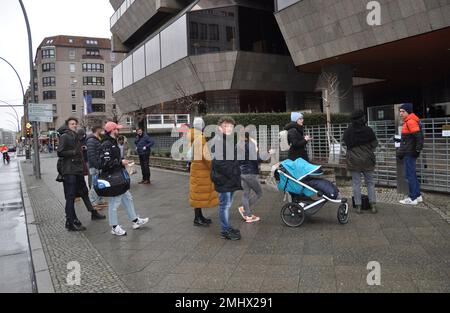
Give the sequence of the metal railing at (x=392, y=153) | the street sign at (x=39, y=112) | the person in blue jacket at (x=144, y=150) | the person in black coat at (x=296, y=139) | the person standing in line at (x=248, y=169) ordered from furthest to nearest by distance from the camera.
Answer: the street sign at (x=39, y=112) → the person in blue jacket at (x=144, y=150) → the metal railing at (x=392, y=153) → the person in black coat at (x=296, y=139) → the person standing in line at (x=248, y=169)

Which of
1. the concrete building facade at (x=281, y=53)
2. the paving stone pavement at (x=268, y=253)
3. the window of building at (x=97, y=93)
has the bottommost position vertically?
the paving stone pavement at (x=268, y=253)

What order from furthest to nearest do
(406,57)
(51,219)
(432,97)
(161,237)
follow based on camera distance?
(432,97)
(406,57)
(51,219)
(161,237)

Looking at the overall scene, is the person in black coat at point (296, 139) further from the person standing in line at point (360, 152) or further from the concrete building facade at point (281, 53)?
the concrete building facade at point (281, 53)

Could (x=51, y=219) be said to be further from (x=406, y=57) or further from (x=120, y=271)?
(x=406, y=57)

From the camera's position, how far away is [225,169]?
5.68m

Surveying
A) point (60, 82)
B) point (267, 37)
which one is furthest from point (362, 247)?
point (60, 82)

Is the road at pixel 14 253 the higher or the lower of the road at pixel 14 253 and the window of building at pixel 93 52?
the lower

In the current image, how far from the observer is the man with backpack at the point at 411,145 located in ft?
23.2

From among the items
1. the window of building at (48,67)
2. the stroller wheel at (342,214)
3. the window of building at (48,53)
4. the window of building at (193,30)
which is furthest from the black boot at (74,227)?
the window of building at (48,53)

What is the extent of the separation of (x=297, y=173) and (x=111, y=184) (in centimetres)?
282

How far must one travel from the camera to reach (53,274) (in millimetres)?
4816

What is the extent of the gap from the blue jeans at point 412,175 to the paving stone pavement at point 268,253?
0.34 m

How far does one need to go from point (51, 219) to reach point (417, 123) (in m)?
7.07

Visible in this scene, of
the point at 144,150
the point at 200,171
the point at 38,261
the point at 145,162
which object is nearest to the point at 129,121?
the point at 145,162
